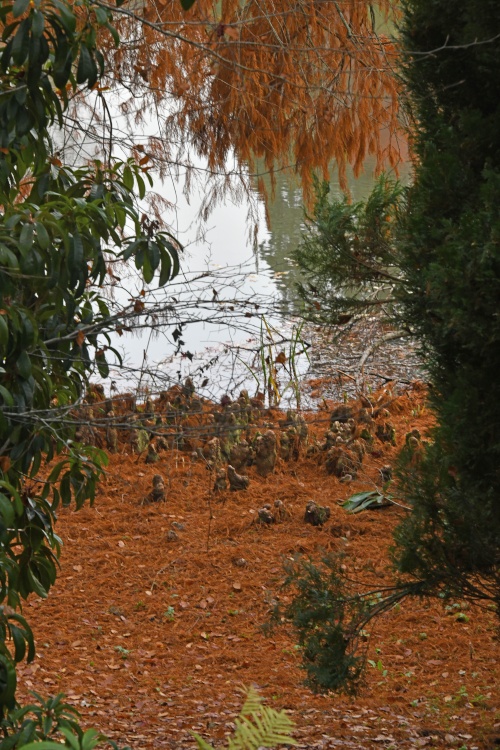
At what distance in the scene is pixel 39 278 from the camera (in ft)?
8.01

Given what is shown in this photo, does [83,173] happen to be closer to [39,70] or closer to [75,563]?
[39,70]

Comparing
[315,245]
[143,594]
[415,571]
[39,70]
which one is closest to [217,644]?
Answer: [143,594]

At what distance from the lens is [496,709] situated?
356 centimetres

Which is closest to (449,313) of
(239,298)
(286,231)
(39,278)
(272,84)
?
(39,278)

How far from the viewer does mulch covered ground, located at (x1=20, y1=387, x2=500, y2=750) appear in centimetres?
354

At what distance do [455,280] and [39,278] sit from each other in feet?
3.76

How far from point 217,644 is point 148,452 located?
2041mm

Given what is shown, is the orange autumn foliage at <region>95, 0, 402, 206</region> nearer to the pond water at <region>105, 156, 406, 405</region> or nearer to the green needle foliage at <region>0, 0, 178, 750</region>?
the green needle foliage at <region>0, 0, 178, 750</region>

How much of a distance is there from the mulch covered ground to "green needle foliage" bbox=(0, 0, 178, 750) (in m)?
0.96

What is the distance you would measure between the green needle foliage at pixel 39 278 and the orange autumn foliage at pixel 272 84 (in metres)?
1.31

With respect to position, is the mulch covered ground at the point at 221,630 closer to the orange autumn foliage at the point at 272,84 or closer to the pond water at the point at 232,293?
the pond water at the point at 232,293

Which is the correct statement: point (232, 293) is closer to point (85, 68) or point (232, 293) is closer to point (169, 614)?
point (169, 614)

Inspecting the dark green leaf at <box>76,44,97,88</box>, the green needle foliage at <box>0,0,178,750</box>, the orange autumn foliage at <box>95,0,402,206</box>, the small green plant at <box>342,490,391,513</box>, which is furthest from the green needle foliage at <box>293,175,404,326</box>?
the small green plant at <box>342,490,391,513</box>

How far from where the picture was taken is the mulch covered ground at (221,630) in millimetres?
3543
